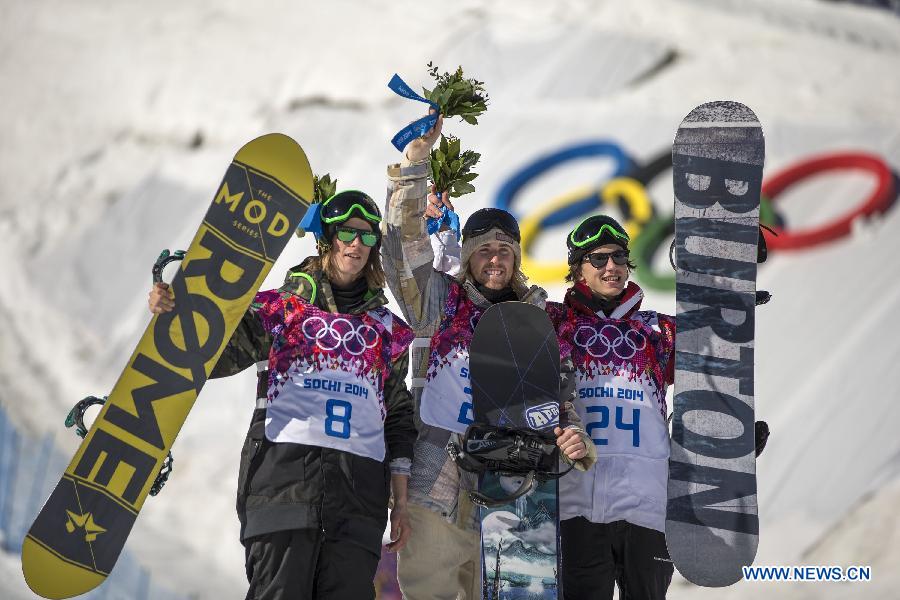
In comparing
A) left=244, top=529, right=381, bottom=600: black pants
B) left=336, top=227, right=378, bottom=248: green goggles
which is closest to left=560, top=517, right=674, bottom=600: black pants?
left=244, top=529, right=381, bottom=600: black pants

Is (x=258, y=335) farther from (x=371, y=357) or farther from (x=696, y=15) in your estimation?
(x=696, y=15)

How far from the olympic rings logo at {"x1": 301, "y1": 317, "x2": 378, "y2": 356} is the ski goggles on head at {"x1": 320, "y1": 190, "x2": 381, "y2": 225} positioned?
1.23ft

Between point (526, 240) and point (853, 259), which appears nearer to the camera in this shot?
point (853, 259)

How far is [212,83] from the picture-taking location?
18.6m

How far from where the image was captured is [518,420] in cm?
399

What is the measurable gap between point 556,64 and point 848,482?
8.66 meters

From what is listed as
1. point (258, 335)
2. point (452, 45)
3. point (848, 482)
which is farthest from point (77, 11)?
point (258, 335)

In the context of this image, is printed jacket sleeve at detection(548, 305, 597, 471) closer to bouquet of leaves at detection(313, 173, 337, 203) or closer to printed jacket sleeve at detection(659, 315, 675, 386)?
printed jacket sleeve at detection(659, 315, 675, 386)

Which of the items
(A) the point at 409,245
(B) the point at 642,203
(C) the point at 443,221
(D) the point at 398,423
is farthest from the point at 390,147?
(D) the point at 398,423

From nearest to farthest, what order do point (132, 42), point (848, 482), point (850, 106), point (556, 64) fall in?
1. point (848, 482)
2. point (850, 106)
3. point (556, 64)
4. point (132, 42)

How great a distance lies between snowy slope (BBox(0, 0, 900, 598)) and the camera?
11141 mm

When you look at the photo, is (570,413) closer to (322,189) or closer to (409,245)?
(409,245)

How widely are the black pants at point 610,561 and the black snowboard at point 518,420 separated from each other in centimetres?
16

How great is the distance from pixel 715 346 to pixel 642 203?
9189mm
